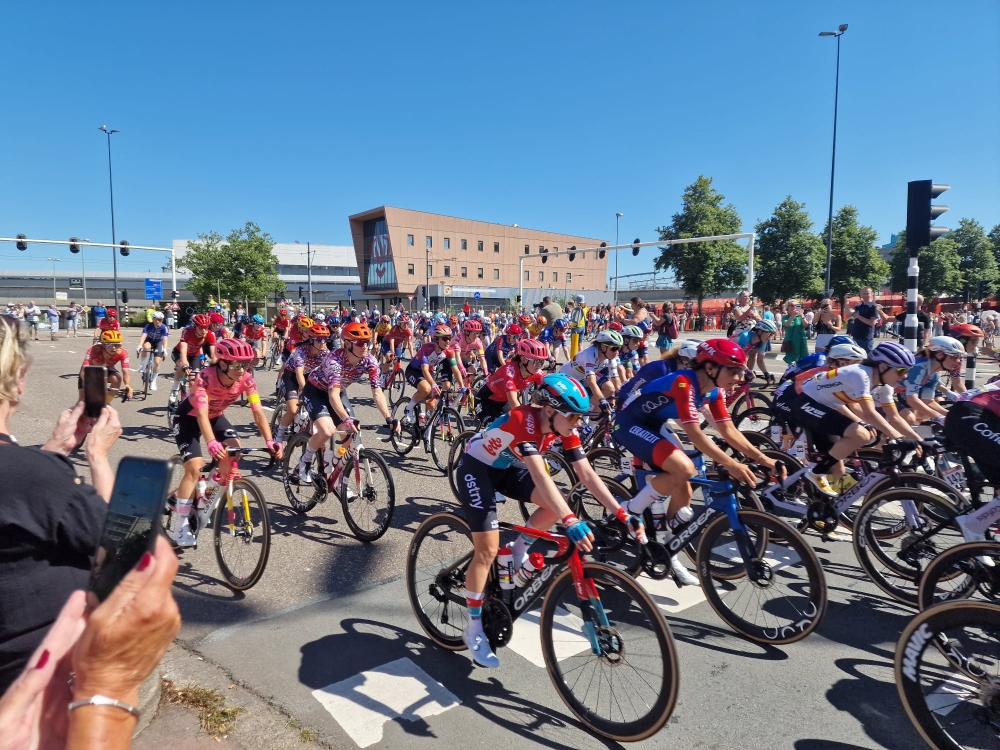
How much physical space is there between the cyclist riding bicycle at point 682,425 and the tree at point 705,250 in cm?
4016

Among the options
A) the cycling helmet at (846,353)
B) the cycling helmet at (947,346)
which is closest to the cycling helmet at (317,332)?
the cycling helmet at (846,353)

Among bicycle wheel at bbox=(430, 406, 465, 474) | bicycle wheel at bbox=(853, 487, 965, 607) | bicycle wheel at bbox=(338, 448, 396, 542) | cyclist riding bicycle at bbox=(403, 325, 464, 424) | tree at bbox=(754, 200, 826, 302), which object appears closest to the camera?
bicycle wheel at bbox=(853, 487, 965, 607)

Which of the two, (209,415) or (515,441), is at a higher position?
(515,441)

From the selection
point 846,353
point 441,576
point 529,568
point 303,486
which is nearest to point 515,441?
point 529,568

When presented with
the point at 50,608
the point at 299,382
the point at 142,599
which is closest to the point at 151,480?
the point at 142,599

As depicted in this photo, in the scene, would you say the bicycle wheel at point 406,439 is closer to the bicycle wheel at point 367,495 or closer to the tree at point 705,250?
the bicycle wheel at point 367,495

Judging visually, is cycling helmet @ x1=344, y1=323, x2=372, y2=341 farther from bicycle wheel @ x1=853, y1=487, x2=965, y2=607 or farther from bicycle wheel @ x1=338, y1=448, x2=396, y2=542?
bicycle wheel @ x1=853, y1=487, x2=965, y2=607

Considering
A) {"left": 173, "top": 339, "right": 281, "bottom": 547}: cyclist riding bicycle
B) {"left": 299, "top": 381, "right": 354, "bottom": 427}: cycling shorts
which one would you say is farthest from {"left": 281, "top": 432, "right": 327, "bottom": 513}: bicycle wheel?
{"left": 173, "top": 339, "right": 281, "bottom": 547}: cyclist riding bicycle

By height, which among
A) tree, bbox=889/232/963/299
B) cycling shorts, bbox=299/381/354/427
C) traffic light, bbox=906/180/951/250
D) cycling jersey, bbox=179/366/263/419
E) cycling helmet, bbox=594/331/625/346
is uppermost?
tree, bbox=889/232/963/299

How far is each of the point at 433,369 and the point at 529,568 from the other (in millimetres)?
5954

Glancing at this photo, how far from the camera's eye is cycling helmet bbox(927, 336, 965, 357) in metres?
6.46

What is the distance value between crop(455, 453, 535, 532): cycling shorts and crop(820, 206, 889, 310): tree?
46.0 meters

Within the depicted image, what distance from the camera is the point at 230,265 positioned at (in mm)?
49156

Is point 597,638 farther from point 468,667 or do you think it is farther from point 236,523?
point 236,523
